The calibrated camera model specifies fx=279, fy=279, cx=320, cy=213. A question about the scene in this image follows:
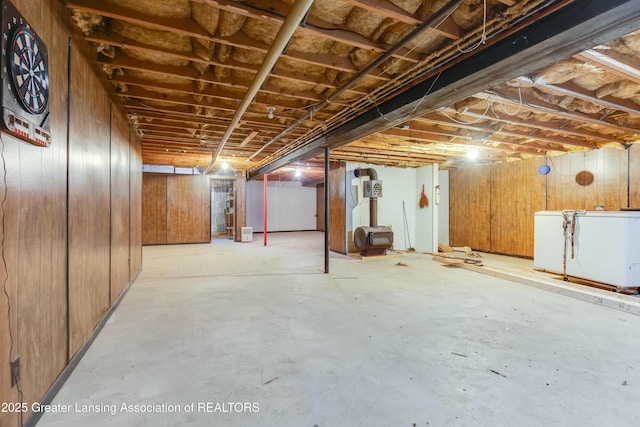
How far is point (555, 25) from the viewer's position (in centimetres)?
179

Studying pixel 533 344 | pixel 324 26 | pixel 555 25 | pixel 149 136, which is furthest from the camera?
pixel 149 136

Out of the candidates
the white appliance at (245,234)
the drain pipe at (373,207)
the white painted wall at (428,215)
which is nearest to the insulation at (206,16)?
the drain pipe at (373,207)

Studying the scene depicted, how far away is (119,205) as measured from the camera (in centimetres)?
339

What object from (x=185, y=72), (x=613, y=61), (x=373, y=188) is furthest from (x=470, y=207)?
(x=185, y=72)

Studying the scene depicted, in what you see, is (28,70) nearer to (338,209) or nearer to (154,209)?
(338,209)

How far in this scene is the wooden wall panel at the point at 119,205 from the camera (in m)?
3.15

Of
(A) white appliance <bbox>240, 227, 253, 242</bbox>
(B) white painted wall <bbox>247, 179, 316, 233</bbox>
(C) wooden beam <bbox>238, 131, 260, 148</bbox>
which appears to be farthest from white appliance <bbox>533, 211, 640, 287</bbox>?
(B) white painted wall <bbox>247, 179, 316, 233</bbox>

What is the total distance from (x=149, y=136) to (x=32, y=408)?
193 inches

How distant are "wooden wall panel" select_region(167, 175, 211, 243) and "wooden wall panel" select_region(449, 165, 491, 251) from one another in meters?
7.83

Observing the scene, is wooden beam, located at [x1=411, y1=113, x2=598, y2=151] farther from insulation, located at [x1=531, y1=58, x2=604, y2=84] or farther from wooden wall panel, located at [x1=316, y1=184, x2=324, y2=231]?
wooden wall panel, located at [x1=316, y1=184, x2=324, y2=231]

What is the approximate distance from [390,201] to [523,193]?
3.14m

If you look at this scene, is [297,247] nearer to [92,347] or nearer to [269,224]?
[269,224]

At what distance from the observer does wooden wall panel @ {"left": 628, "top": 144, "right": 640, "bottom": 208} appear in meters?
5.16

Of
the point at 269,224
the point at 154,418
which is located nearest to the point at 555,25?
the point at 154,418
